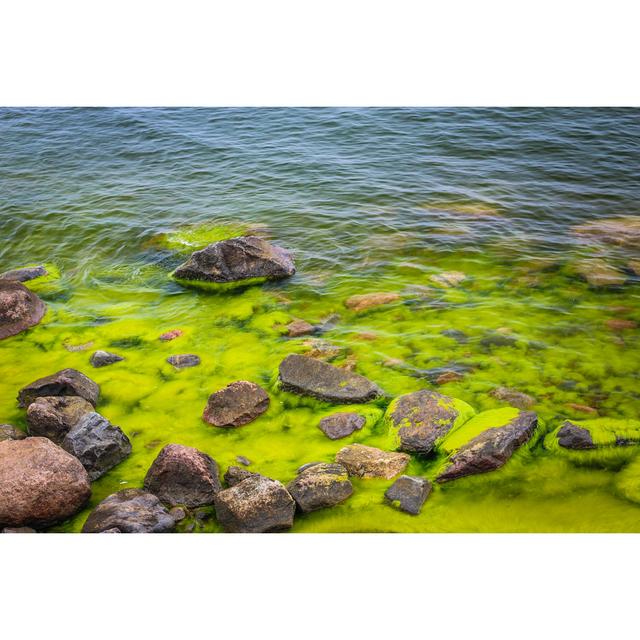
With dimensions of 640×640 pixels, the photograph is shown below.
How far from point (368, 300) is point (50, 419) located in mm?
4161

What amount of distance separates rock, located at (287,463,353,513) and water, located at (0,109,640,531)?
9cm

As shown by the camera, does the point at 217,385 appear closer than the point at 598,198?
Yes

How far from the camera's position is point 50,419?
215 inches

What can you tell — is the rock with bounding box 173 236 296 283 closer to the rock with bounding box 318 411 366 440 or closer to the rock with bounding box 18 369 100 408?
the rock with bounding box 18 369 100 408

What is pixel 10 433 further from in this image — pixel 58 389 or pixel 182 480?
pixel 182 480

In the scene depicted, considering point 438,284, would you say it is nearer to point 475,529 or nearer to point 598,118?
point 475,529

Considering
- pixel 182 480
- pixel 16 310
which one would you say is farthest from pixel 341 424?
pixel 16 310

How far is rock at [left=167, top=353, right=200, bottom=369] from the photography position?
22.2 ft

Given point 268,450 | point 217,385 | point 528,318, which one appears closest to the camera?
point 268,450

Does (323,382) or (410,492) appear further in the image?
(323,382)

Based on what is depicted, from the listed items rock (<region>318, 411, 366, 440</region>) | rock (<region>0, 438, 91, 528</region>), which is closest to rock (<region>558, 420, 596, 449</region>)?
rock (<region>318, 411, 366, 440</region>)

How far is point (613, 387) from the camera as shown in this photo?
5.87 meters

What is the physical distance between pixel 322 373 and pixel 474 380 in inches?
60.8

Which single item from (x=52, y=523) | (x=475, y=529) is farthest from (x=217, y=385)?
(x=475, y=529)
